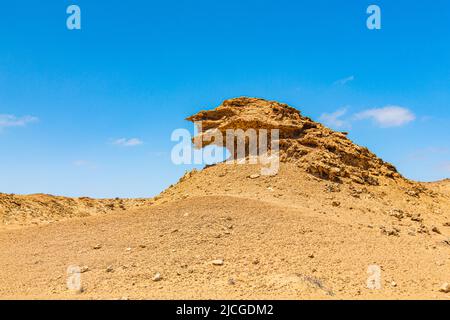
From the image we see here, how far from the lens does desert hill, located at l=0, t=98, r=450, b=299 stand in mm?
8008

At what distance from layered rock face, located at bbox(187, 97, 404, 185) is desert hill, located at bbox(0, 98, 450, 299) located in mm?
72

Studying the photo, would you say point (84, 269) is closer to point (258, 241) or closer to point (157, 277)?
point (157, 277)

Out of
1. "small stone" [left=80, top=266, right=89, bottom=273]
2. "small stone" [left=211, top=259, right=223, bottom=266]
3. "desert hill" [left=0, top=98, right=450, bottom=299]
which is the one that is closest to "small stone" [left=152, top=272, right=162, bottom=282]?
"desert hill" [left=0, top=98, right=450, bottom=299]

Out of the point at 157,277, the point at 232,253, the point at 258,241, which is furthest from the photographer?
the point at 258,241

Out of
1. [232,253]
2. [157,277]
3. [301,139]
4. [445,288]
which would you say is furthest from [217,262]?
[301,139]

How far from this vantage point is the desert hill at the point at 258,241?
8008 millimetres

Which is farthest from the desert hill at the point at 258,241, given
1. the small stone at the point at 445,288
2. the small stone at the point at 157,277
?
the small stone at the point at 445,288

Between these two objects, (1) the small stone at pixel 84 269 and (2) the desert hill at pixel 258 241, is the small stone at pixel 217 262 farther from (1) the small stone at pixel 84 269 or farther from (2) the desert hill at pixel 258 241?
(1) the small stone at pixel 84 269

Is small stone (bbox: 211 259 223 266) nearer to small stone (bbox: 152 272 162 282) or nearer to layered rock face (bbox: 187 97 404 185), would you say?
small stone (bbox: 152 272 162 282)

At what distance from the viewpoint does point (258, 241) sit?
9.63 meters

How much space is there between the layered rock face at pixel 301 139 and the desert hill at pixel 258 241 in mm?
72

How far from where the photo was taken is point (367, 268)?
8.84 meters

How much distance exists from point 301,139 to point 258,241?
8.07m
